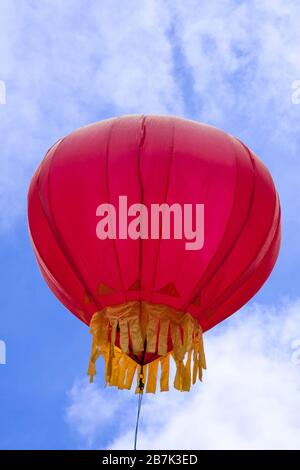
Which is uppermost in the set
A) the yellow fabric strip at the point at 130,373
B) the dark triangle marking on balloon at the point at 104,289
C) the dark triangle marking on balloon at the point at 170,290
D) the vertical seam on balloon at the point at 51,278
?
the vertical seam on balloon at the point at 51,278

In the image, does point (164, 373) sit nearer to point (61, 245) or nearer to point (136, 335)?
point (136, 335)

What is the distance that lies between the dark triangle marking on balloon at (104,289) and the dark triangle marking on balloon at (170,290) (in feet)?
1.14

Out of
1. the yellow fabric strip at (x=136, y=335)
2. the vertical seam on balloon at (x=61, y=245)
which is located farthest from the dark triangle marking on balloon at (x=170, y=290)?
the vertical seam on balloon at (x=61, y=245)

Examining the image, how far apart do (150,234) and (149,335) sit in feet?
2.37

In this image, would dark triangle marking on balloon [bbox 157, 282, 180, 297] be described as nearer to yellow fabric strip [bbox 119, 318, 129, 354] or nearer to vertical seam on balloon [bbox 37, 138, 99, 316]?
yellow fabric strip [bbox 119, 318, 129, 354]

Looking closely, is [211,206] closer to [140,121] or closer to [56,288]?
[140,121]

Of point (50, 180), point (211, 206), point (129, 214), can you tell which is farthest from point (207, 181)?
point (50, 180)

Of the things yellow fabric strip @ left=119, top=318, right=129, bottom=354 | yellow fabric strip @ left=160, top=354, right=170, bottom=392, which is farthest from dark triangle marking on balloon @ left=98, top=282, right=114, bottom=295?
yellow fabric strip @ left=160, top=354, right=170, bottom=392

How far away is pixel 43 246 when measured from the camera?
7.79 metres

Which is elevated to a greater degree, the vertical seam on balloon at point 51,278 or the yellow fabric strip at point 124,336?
the vertical seam on balloon at point 51,278

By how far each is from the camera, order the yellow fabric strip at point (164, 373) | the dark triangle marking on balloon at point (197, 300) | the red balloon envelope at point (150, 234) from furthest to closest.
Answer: the yellow fabric strip at point (164, 373)
the dark triangle marking on balloon at point (197, 300)
the red balloon envelope at point (150, 234)

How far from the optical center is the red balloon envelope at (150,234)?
7.35 metres

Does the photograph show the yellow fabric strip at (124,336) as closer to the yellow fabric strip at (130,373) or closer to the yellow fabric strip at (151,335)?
the yellow fabric strip at (151,335)

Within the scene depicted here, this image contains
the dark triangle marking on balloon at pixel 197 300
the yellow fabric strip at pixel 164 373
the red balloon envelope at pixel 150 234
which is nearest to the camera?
the red balloon envelope at pixel 150 234
